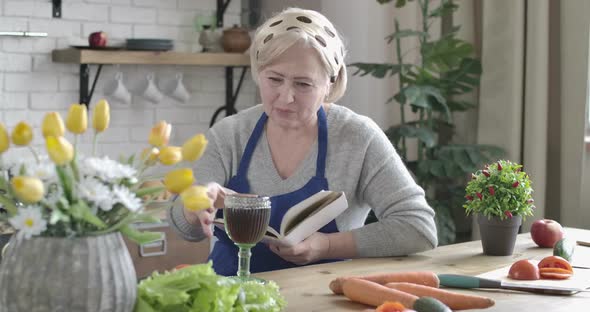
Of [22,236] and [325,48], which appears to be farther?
[325,48]

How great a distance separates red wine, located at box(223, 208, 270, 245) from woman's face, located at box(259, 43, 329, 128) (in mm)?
490

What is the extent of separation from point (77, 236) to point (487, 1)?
292 centimetres

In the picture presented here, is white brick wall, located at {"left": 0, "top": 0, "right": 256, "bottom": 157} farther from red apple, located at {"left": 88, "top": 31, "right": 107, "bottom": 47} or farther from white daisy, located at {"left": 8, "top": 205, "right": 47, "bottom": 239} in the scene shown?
white daisy, located at {"left": 8, "top": 205, "right": 47, "bottom": 239}

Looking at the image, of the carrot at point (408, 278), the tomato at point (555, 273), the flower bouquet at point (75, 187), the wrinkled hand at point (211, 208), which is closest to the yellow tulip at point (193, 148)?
the flower bouquet at point (75, 187)

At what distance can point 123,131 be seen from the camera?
4.17 metres

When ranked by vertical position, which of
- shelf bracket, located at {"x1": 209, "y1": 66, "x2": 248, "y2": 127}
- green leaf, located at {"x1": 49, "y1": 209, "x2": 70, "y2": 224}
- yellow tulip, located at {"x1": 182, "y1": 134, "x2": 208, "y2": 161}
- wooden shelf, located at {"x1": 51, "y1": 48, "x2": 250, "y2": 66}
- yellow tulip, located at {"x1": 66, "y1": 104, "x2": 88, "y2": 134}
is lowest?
green leaf, located at {"x1": 49, "y1": 209, "x2": 70, "y2": 224}

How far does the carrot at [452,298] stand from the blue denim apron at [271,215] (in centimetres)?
64

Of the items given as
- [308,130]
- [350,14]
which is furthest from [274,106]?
[350,14]

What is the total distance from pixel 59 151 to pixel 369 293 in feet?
2.52

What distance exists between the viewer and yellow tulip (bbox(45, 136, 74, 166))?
4.10 feet

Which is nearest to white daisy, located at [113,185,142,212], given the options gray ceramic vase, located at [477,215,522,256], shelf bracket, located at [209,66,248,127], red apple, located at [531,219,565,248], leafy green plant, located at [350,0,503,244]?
gray ceramic vase, located at [477,215,522,256]

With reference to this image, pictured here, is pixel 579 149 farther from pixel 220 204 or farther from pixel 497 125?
pixel 220 204

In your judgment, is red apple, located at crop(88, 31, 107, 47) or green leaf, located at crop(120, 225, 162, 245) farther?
red apple, located at crop(88, 31, 107, 47)

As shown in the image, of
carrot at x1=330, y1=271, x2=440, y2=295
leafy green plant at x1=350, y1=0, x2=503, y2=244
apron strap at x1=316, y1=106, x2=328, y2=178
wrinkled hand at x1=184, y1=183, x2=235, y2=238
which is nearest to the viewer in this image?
carrot at x1=330, y1=271, x2=440, y2=295
